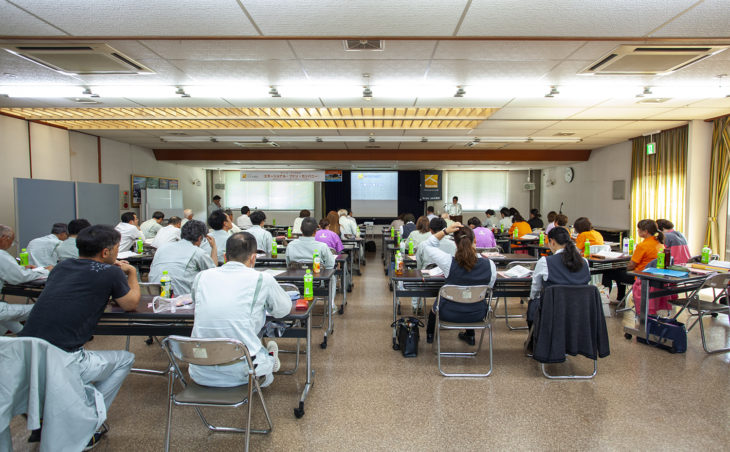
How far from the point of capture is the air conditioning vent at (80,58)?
345 cm

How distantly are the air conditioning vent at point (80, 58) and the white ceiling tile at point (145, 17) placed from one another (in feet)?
1.23

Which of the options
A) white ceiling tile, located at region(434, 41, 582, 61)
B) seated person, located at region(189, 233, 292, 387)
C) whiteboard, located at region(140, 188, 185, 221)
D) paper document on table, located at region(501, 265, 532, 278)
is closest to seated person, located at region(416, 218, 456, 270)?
paper document on table, located at region(501, 265, 532, 278)

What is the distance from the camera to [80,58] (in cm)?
372

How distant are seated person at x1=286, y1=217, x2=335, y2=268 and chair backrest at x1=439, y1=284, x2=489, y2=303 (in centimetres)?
157

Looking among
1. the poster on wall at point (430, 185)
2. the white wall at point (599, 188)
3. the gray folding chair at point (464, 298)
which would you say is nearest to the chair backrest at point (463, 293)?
the gray folding chair at point (464, 298)

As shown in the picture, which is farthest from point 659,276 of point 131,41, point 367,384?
point 131,41

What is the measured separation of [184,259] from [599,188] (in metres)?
9.66

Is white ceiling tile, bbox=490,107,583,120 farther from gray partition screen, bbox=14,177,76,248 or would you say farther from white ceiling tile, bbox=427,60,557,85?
gray partition screen, bbox=14,177,76,248

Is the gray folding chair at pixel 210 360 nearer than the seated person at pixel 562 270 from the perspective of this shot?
Yes

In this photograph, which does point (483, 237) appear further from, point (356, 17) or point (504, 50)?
point (356, 17)

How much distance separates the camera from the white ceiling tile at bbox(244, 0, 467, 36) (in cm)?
270

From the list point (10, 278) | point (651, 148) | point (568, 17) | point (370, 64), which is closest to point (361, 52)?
point (370, 64)

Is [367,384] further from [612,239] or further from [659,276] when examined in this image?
[612,239]

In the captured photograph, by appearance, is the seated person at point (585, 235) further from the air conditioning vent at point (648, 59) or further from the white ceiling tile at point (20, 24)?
the white ceiling tile at point (20, 24)
